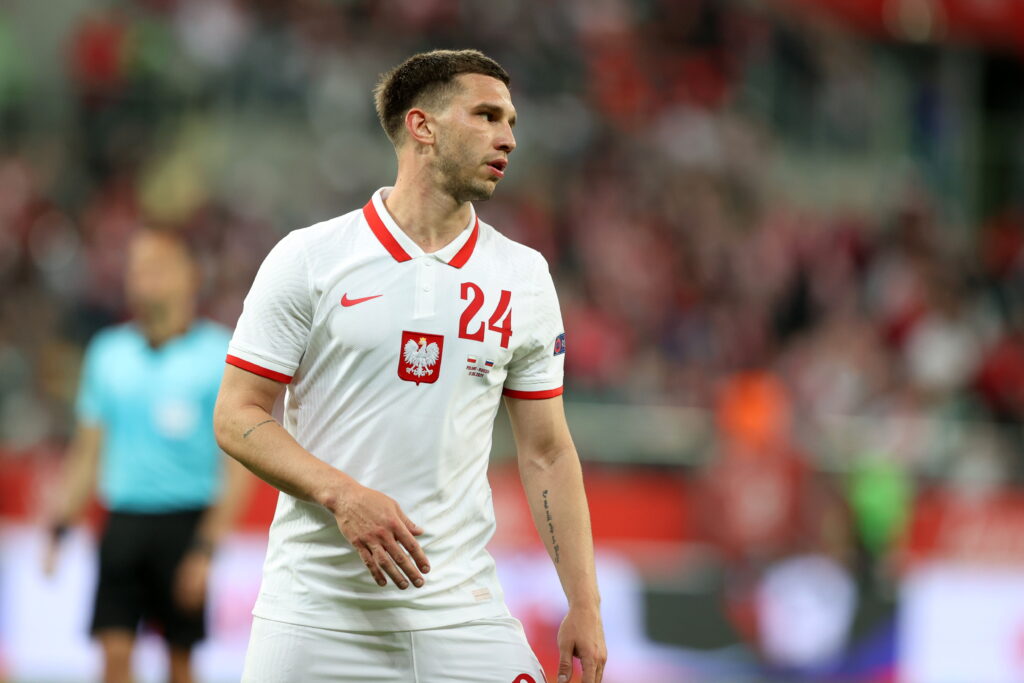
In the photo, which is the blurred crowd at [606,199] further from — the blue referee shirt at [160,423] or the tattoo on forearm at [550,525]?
the tattoo on forearm at [550,525]

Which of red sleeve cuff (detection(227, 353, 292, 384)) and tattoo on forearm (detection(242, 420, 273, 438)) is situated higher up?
red sleeve cuff (detection(227, 353, 292, 384))

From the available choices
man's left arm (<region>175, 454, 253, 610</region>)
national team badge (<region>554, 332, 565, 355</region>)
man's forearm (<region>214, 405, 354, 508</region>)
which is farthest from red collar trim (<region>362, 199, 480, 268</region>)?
man's left arm (<region>175, 454, 253, 610</region>)

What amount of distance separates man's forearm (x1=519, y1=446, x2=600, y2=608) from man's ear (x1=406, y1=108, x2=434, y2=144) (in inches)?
36.6

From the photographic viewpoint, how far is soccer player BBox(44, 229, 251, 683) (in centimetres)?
701

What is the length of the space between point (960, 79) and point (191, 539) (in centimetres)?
1425

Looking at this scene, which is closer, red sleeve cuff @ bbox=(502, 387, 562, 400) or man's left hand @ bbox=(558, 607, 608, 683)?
man's left hand @ bbox=(558, 607, 608, 683)

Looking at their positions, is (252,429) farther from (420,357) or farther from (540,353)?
(540,353)

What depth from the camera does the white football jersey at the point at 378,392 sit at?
3891 millimetres

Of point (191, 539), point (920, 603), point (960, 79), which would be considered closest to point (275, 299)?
point (191, 539)

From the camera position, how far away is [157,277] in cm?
723

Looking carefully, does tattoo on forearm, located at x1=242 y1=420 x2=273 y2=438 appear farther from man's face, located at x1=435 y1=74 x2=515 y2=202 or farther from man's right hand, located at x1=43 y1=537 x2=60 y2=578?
man's right hand, located at x1=43 y1=537 x2=60 y2=578

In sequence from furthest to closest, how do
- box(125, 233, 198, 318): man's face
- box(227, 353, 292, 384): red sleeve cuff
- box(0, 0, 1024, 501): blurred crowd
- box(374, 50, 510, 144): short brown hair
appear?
box(0, 0, 1024, 501): blurred crowd → box(125, 233, 198, 318): man's face → box(374, 50, 510, 144): short brown hair → box(227, 353, 292, 384): red sleeve cuff

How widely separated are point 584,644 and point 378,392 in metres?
0.85

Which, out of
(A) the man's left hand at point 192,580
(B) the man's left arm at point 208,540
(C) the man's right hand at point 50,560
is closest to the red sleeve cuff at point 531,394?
(B) the man's left arm at point 208,540
